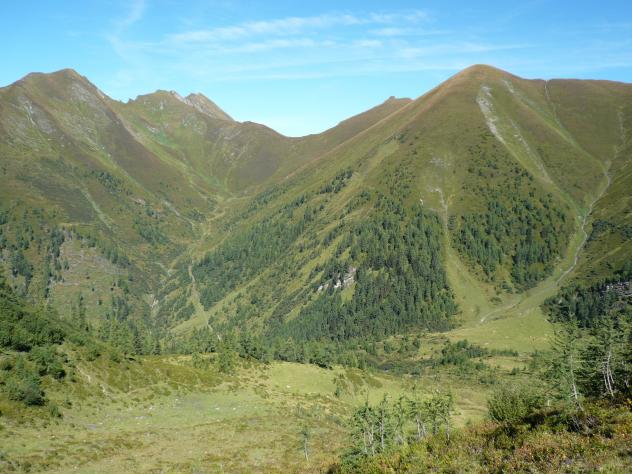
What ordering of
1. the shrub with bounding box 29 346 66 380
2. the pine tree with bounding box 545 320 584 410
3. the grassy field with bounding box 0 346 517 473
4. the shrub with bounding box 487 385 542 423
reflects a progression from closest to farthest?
the grassy field with bounding box 0 346 517 473, the shrub with bounding box 487 385 542 423, the pine tree with bounding box 545 320 584 410, the shrub with bounding box 29 346 66 380

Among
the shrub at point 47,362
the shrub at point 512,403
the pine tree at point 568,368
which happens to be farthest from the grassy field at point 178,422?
the pine tree at point 568,368

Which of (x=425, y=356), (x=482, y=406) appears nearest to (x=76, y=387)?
(x=482, y=406)

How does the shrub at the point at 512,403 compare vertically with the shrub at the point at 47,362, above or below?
below

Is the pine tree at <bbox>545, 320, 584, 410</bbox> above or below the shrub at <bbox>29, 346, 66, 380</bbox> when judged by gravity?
below

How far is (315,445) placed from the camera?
68.3 metres

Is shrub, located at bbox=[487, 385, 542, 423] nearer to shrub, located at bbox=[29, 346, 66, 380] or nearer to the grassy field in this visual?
the grassy field

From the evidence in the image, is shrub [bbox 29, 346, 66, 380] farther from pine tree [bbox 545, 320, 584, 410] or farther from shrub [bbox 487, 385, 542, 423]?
pine tree [bbox 545, 320, 584, 410]

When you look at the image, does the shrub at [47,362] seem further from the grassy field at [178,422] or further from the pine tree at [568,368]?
the pine tree at [568,368]

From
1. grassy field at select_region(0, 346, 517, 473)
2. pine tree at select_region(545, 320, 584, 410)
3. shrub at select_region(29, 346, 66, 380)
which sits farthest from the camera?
shrub at select_region(29, 346, 66, 380)

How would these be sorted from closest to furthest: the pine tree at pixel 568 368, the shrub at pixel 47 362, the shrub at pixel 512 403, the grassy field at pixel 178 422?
the grassy field at pixel 178 422
the shrub at pixel 512 403
the pine tree at pixel 568 368
the shrub at pixel 47 362

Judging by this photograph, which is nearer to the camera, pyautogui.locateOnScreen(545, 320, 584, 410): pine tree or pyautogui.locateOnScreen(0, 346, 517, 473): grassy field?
pyautogui.locateOnScreen(0, 346, 517, 473): grassy field

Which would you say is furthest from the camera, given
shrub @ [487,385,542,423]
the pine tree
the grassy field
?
the pine tree

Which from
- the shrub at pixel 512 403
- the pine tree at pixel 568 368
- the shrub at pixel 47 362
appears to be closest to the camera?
the shrub at pixel 512 403

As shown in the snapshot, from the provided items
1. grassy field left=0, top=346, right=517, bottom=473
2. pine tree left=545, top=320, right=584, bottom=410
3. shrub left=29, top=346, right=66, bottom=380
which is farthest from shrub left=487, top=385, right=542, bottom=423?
shrub left=29, top=346, right=66, bottom=380
